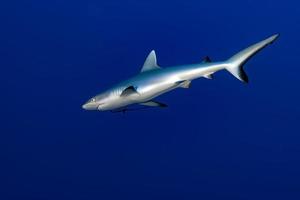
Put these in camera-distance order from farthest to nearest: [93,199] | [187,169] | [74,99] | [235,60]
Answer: [74,99] < [187,169] < [93,199] < [235,60]

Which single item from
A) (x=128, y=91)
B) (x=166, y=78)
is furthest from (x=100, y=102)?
(x=166, y=78)

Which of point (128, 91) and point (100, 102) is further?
point (100, 102)

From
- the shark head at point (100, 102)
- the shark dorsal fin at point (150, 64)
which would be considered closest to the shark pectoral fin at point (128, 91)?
the shark head at point (100, 102)

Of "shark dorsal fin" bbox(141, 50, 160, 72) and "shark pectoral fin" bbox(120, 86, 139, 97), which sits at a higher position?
"shark dorsal fin" bbox(141, 50, 160, 72)

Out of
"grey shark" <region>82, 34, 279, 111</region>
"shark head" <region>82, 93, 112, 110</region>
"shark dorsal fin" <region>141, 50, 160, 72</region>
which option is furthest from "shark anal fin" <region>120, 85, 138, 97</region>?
"shark dorsal fin" <region>141, 50, 160, 72</region>

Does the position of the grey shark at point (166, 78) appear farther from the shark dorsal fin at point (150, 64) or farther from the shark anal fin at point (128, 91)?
the shark dorsal fin at point (150, 64)


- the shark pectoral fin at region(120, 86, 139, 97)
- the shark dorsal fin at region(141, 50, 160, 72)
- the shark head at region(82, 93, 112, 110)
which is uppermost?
the shark dorsal fin at region(141, 50, 160, 72)

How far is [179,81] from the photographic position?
5199 millimetres

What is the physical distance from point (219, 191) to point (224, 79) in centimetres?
861

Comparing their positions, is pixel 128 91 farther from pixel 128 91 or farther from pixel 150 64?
pixel 150 64

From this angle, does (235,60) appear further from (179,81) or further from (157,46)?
(157,46)

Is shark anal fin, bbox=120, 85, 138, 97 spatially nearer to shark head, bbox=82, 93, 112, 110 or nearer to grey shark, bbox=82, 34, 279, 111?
grey shark, bbox=82, 34, 279, 111

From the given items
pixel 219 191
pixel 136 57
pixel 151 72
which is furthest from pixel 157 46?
pixel 151 72

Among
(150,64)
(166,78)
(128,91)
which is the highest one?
(150,64)
